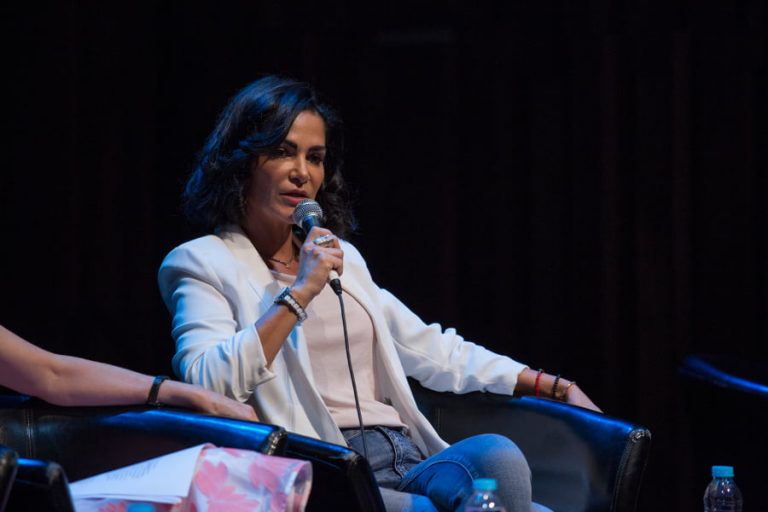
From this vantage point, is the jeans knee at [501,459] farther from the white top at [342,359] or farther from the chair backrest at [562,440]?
the white top at [342,359]

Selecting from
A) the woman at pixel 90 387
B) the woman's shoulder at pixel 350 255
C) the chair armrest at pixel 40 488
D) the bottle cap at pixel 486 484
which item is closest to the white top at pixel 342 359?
the woman's shoulder at pixel 350 255

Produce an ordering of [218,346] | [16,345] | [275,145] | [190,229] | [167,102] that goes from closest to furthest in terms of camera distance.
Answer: [16,345] → [218,346] → [275,145] → [190,229] → [167,102]

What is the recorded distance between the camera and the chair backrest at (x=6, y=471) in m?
1.25

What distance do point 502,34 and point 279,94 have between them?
1.02 metres

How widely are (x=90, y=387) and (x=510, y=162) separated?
5.44 feet

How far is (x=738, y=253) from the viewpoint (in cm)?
309

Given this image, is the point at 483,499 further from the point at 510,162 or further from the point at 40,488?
the point at 510,162

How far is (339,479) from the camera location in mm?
1636

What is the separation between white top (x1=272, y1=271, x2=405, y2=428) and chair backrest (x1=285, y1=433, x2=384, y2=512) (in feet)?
1.63

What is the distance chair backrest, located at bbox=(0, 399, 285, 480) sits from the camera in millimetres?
1723

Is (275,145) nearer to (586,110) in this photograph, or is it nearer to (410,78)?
(410,78)

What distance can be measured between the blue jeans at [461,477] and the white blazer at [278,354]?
0.70 feet

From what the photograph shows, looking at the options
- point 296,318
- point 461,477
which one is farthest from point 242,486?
point 296,318

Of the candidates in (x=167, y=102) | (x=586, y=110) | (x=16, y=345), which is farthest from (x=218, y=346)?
(x=586, y=110)
